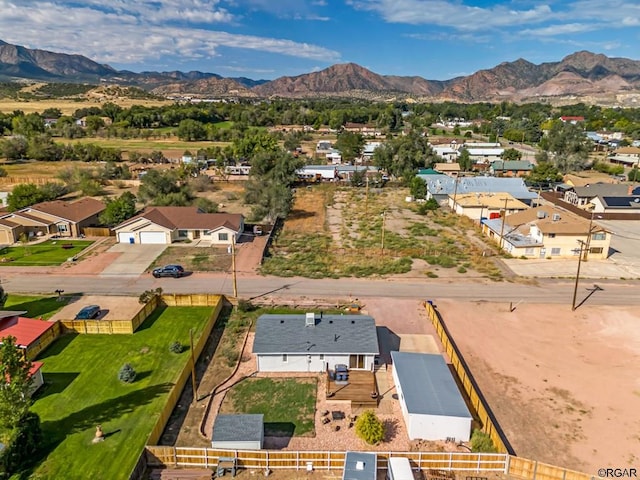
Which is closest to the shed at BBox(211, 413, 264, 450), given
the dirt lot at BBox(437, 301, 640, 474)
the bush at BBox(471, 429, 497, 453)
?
the bush at BBox(471, 429, 497, 453)

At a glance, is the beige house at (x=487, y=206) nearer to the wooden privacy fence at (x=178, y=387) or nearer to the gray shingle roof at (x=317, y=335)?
the gray shingle roof at (x=317, y=335)

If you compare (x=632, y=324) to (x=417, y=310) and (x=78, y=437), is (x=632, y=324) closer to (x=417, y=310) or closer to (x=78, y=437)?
(x=417, y=310)

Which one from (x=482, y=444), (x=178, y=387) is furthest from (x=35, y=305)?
(x=482, y=444)

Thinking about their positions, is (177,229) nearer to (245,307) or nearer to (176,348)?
(245,307)

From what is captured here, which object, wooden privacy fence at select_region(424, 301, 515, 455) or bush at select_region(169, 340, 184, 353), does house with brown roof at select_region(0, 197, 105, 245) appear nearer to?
bush at select_region(169, 340, 184, 353)

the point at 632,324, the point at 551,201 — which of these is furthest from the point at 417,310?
the point at 551,201
